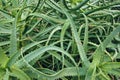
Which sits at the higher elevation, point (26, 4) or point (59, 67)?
point (26, 4)

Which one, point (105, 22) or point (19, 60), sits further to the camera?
point (105, 22)

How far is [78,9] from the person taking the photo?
76 cm

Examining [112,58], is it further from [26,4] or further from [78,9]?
[26,4]

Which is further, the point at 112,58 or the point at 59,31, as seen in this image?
the point at 59,31

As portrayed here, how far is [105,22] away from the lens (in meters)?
0.79

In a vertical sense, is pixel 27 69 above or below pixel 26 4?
below

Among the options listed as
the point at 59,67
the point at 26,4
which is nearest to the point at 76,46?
the point at 59,67

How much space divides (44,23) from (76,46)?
145mm

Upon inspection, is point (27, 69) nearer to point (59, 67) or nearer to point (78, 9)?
point (59, 67)

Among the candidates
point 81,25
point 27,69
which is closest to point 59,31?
point 81,25

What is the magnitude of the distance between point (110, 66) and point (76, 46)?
94 mm

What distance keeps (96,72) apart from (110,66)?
0.09 feet

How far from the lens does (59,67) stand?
0.70 metres

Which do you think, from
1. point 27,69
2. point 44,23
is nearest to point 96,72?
point 27,69
